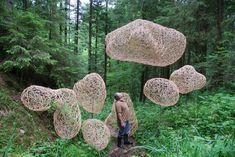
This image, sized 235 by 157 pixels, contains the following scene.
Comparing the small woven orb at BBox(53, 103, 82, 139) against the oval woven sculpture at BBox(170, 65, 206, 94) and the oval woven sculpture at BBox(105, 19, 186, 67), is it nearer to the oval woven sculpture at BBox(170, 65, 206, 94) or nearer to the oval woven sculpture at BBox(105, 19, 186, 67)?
the oval woven sculpture at BBox(105, 19, 186, 67)

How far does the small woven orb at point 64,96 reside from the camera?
7758 mm

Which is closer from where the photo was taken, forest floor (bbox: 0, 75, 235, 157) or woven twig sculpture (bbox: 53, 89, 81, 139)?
forest floor (bbox: 0, 75, 235, 157)

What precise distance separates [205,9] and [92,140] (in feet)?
26.9

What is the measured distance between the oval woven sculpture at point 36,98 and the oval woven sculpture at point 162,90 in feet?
9.40

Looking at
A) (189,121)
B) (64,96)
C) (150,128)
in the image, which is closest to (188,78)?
(189,121)

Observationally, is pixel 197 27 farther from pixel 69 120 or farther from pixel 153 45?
pixel 69 120

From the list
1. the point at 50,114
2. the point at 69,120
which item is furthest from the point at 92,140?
the point at 50,114

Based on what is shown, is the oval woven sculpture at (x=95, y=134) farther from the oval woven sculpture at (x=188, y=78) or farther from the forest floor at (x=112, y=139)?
the oval woven sculpture at (x=188, y=78)

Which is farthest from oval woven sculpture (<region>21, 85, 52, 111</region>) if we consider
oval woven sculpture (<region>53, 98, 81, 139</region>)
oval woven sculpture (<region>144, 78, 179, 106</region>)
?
oval woven sculpture (<region>144, 78, 179, 106</region>)

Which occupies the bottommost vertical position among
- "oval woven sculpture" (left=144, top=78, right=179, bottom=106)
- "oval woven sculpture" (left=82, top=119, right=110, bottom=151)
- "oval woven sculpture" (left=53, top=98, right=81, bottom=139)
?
"oval woven sculpture" (left=82, top=119, right=110, bottom=151)

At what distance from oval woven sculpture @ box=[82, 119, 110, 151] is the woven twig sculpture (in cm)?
24

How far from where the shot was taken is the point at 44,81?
10.5 metres

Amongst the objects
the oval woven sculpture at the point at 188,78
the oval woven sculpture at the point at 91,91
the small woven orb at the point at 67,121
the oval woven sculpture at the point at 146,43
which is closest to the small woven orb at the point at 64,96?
the small woven orb at the point at 67,121

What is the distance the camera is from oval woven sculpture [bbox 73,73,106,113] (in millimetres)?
8445
